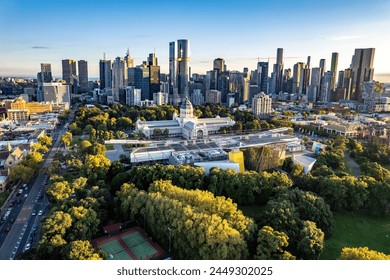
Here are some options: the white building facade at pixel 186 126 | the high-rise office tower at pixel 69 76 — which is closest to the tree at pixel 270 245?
the white building facade at pixel 186 126

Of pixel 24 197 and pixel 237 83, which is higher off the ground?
pixel 237 83

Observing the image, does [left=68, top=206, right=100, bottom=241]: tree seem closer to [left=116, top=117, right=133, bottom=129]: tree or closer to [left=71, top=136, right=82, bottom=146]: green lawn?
[left=71, top=136, right=82, bottom=146]: green lawn

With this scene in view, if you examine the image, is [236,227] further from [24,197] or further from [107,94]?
[107,94]

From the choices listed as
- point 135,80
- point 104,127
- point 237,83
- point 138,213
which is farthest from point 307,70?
point 138,213

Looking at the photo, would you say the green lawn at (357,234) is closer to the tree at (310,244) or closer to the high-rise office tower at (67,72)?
the tree at (310,244)

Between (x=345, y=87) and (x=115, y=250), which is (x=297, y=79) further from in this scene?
(x=115, y=250)
